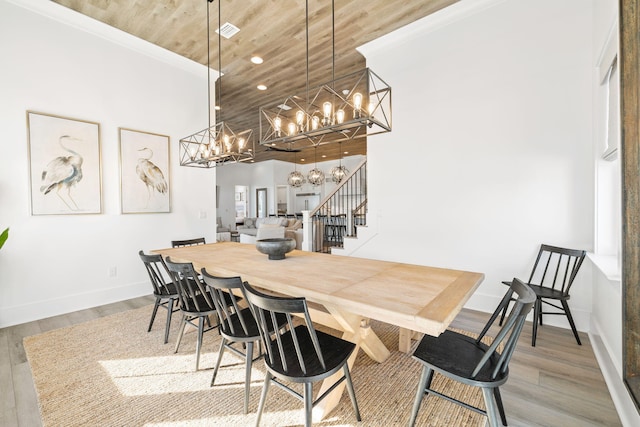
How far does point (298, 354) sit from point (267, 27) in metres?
3.73

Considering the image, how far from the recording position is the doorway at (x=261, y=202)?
12.5m

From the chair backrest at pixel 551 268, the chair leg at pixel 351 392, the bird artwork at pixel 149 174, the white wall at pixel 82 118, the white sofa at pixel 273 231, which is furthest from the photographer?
the white sofa at pixel 273 231

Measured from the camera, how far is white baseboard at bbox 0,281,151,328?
2979 mm

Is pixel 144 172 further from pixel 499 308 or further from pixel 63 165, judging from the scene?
pixel 499 308

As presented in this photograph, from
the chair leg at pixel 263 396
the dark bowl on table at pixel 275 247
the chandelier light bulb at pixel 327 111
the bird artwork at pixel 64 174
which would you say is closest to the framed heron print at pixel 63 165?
the bird artwork at pixel 64 174

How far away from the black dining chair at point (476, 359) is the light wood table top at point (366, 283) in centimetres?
24

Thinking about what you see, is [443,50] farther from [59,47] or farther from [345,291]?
[59,47]

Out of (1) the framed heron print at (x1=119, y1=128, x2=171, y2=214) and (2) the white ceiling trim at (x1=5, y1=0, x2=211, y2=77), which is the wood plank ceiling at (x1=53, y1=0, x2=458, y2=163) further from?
(1) the framed heron print at (x1=119, y1=128, x2=171, y2=214)

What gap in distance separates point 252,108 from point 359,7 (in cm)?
365

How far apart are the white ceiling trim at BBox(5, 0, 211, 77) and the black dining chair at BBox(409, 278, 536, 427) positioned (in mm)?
4836

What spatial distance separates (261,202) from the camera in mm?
12648

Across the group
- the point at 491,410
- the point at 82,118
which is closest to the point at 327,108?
the point at 491,410

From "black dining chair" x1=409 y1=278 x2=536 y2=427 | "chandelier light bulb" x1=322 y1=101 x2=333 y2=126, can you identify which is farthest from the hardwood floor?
"chandelier light bulb" x1=322 y1=101 x2=333 y2=126

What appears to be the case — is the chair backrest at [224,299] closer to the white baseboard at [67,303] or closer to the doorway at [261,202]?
the white baseboard at [67,303]
